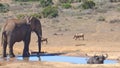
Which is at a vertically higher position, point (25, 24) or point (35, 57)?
point (25, 24)

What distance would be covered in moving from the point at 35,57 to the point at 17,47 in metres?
5.54

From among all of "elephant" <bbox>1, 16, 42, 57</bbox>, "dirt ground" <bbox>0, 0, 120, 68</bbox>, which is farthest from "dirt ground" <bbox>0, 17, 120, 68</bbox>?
"elephant" <bbox>1, 16, 42, 57</bbox>

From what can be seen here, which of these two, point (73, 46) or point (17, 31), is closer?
point (17, 31)

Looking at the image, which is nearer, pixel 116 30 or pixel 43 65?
pixel 43 65

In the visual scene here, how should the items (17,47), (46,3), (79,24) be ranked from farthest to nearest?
(46,3), (79,24), (17,47)

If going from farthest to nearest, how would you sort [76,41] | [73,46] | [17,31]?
[76,41] → [73,46] → [17,31]

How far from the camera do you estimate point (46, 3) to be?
73.0 metres

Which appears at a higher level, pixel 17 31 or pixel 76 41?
pixel 17 31

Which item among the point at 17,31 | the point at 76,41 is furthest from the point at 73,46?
the point at 17,31

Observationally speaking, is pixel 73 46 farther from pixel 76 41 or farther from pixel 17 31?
pixel 17 31

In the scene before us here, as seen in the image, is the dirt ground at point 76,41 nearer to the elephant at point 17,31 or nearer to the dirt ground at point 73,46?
the dirt ground at point 73,46

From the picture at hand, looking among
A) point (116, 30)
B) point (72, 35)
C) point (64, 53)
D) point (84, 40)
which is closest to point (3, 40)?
point (64, 53)

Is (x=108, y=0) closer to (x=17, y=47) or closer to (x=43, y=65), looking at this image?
(x=17, y=47)

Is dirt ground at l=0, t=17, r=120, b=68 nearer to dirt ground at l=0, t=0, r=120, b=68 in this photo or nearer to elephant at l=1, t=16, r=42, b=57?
dirt ground at l=0, t=0, r=120, b=68
